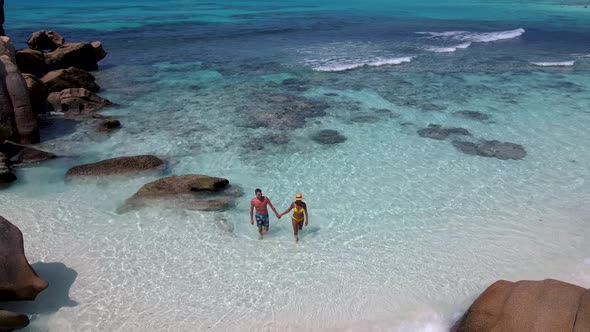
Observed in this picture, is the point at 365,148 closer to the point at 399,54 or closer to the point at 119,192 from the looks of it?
the point at 119,192

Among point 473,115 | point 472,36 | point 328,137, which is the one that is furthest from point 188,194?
point 472,36

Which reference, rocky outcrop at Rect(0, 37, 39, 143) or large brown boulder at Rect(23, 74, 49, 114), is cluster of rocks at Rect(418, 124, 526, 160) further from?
large brown boulder at Rect(23, 74, 49, 114)

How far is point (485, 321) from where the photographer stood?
684 centimetres

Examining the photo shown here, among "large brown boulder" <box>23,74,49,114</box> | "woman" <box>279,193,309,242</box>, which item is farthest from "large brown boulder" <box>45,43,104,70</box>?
"woman" <box>279,193,309,242</box>

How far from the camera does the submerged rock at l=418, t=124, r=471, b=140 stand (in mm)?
17048

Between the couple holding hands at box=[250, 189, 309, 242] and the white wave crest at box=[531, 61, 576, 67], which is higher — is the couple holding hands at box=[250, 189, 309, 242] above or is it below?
below

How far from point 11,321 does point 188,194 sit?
5831 mm

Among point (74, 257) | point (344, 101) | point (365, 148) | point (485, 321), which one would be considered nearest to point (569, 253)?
point (485, 321)

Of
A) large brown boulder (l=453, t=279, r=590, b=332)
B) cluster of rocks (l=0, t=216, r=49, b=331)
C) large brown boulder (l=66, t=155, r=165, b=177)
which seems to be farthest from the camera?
large brown boulder (l=66, t=155, r=165, b=177)

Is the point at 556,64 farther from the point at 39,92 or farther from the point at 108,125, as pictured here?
the point at 39,92

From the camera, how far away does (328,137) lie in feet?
56.0

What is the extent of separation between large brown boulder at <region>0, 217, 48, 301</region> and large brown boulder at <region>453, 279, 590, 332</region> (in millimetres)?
7925

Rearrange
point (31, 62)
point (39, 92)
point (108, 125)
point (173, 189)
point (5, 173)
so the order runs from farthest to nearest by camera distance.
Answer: point (31, 62) → point (39, 92) → point (108, 125) → point (5, 173) → point (173, 189)

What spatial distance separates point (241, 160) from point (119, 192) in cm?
412
